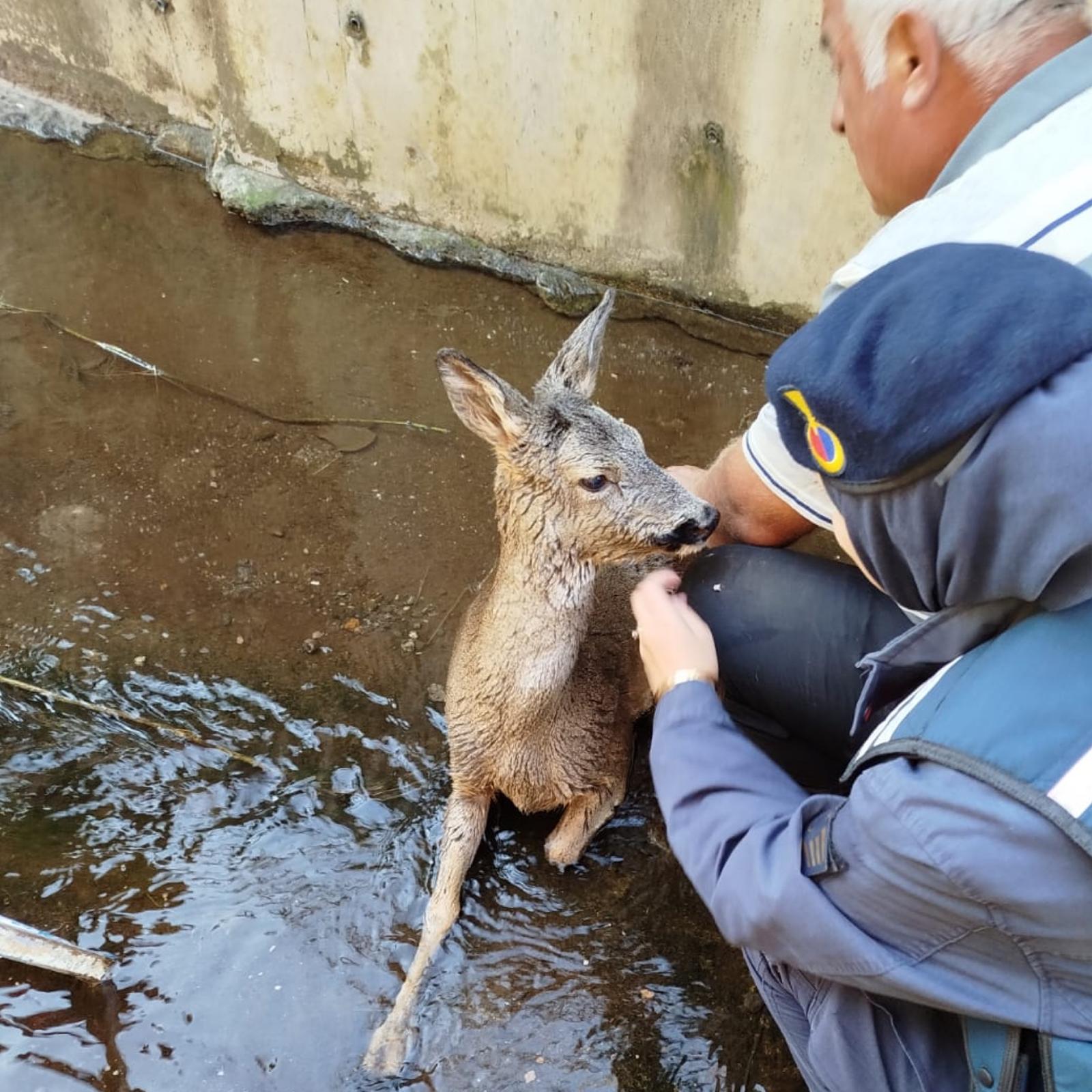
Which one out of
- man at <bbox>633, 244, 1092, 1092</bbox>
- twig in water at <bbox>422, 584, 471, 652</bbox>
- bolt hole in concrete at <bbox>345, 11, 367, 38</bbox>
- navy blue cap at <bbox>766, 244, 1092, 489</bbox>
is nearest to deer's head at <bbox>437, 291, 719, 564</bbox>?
man at <bbox>633, 244, 1092, 1092</bbox>

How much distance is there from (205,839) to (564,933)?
3.34ft

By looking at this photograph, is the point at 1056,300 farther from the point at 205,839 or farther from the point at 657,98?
the point at 657,98

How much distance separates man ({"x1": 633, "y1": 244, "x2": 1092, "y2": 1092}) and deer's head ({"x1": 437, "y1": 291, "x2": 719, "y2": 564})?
3.05 ft

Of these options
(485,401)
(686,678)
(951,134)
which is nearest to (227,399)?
(485,401)

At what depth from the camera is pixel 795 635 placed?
234 cm

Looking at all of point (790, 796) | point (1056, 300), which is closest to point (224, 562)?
point (790, 796)

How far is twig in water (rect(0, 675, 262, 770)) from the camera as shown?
9.79 feet

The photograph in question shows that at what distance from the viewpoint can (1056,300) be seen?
3.46 ft

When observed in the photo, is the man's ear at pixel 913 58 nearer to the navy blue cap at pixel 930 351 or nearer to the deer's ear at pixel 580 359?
the navy blue cap at pixel 930 351

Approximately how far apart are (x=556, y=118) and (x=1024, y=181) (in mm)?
3448

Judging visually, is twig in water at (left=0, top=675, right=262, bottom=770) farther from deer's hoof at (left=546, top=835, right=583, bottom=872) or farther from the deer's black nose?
the deer's black nose

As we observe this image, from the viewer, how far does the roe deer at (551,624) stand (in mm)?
2365

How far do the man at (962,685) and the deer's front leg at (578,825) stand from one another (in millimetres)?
1304

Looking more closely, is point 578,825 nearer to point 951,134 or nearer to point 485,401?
point 485,401
